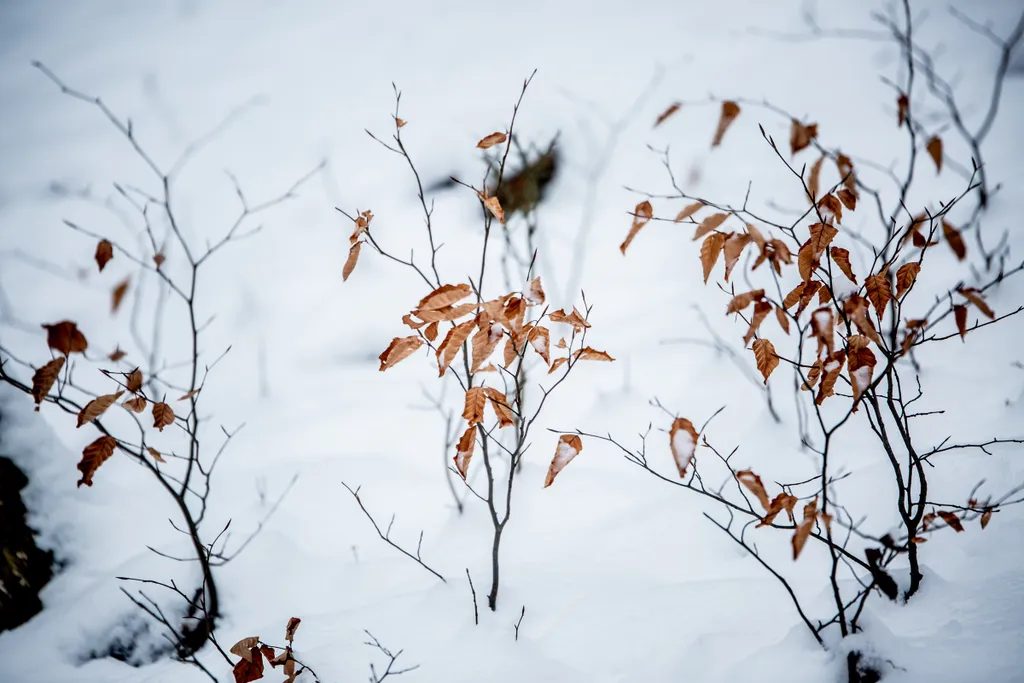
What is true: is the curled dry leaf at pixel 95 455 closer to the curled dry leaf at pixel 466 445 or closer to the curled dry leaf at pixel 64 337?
the curled dry leaf at pixel 64 337

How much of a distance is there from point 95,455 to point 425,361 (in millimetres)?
1904

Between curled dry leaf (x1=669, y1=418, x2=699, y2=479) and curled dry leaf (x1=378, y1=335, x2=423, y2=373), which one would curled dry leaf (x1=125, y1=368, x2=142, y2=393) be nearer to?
curled dry leaf (x1=378, y1=335, x2=423, y2=373)

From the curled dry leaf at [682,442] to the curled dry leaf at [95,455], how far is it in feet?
4.88

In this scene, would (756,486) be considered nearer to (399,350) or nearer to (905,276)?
(905,276)

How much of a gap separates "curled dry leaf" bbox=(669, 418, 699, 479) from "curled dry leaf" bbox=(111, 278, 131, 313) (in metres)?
3.90

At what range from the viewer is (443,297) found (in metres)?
1.13

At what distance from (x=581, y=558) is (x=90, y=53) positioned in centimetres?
763

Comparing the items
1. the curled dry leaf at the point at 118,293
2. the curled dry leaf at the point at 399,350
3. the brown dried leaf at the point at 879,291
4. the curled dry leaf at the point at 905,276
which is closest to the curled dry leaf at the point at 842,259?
the brown dried leaf at the point at 879,291

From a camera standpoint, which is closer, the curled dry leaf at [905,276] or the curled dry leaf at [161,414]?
the curled dry leaf at [905,276]

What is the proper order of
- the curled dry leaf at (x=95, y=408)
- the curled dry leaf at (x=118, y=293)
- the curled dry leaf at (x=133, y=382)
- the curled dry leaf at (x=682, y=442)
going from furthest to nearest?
the curled dry leaf at (x=118, y=293) → the curled dry leaf at (x=133, y=382) → the curled dry leaf at (x=95, y=408) → the curled dry leaf at (x=682, y=442)

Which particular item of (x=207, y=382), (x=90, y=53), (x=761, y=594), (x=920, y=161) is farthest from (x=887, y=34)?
(x=90, y=53)

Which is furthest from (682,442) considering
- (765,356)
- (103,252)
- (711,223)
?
(103,252)

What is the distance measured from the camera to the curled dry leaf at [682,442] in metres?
1.11

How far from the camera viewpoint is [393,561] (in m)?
1.97
